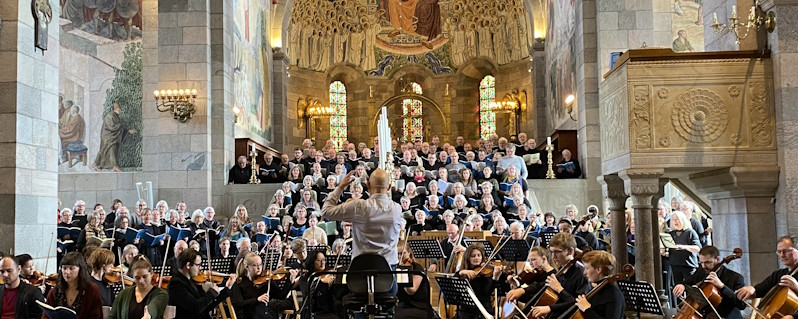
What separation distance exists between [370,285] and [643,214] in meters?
4.42

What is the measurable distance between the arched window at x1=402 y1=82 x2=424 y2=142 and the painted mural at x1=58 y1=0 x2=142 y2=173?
1327 centimetres

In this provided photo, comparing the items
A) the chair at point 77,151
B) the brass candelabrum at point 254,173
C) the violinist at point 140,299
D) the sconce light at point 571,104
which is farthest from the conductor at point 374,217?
the sconce light at point 571,104

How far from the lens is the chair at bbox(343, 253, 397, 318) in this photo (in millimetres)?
6711

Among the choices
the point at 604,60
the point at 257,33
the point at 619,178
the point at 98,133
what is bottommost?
the point at 619,178

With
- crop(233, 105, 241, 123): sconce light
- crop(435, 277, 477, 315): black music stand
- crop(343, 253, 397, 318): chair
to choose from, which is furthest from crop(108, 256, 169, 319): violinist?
crop(233, 105, 241, 123): sconce light

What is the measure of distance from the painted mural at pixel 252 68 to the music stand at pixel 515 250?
461 inches

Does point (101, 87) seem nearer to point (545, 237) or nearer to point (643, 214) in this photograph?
point (545, 237)

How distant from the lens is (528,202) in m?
17.0

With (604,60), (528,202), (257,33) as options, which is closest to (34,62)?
(528,202)

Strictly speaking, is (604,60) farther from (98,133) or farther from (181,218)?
(98,133)

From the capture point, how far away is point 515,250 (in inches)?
419

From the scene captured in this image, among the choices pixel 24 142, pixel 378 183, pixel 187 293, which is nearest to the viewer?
pixel 187 293

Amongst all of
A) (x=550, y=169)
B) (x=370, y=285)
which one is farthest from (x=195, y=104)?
(x=370, y=285)

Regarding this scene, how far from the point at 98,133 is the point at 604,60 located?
11092 millimetres
